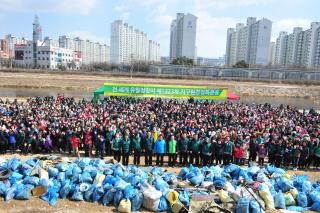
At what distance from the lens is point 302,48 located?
13112 centimetres

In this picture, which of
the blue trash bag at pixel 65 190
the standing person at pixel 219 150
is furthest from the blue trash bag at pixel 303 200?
the blue trash bag at pixel 65 190

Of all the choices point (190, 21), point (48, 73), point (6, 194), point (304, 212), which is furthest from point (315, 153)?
point (190, 21)

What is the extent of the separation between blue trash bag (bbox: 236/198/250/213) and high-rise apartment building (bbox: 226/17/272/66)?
410 feet

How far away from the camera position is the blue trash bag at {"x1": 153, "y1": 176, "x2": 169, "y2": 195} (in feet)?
26.2

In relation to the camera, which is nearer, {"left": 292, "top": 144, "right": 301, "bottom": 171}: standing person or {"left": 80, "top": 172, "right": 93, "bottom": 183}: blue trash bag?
{"left": 80, "top": 172, "right": 93, "bottom": 183}: blue trash bag

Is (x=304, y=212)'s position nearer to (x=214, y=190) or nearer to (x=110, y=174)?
(x=214, y=190)

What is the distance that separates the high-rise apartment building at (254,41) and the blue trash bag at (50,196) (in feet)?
413

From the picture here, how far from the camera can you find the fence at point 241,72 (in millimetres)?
79312

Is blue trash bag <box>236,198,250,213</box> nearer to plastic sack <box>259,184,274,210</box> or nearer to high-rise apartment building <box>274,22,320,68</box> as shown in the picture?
plastic sack <box>259,184,274,210</box>

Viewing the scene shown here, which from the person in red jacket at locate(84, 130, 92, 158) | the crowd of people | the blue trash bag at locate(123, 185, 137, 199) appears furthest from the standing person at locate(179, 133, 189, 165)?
the blue trash bag at locate(123, 185, 137, 199)

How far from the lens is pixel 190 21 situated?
148m

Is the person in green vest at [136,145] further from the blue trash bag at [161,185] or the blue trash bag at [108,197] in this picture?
the blue trash bag at [108,197]

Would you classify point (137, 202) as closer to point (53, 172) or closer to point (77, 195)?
point (77, 195)

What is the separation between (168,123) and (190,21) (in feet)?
460
